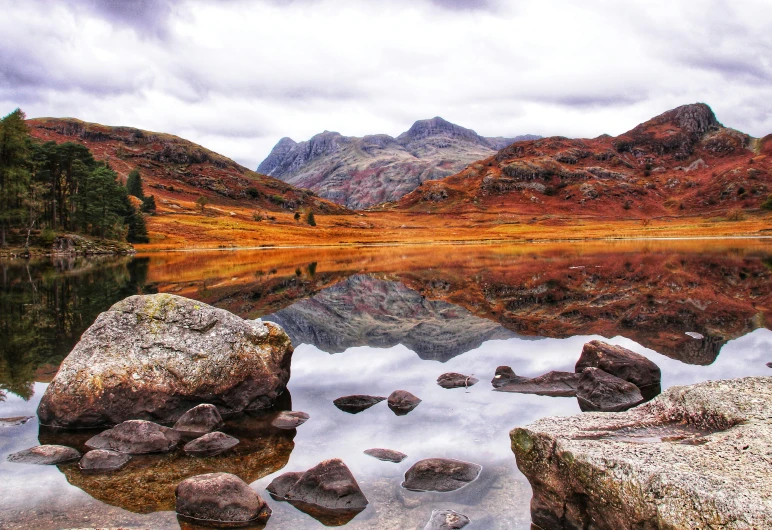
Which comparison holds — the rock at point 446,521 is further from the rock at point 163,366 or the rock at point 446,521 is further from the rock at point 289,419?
the rock at point 163,366

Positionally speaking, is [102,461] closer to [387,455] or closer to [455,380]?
[387,455]

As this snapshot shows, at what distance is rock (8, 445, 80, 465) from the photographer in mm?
11680

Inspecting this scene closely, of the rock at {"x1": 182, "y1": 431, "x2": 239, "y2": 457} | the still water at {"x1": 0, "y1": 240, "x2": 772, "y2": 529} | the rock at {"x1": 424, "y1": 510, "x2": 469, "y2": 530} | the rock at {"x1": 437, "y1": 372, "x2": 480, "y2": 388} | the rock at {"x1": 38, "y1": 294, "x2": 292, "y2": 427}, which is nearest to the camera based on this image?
the rock at {"x1": 424, "y1": 510, "x2": 469, "y2": 530}

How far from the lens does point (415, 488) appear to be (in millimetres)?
10375

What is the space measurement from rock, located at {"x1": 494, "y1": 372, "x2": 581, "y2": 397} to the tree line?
9543 centimetres

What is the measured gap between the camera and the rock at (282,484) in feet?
33.4

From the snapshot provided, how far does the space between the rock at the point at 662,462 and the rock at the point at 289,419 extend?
22.9 ft

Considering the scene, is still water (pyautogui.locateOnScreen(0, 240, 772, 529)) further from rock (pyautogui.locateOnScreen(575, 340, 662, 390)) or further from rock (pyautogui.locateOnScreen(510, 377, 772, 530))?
rock (pyautogui.locateOnScreen(510, 377, 772, 530))

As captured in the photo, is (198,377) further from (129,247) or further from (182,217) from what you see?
(182,217)

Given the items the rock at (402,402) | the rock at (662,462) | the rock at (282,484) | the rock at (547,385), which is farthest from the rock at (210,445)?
the rock at (547,385)

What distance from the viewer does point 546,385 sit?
17016mm

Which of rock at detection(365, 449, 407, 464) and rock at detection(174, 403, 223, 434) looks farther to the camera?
rock at detection(174, 403, 223, 434)

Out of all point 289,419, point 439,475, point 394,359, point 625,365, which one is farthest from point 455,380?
point 439,475

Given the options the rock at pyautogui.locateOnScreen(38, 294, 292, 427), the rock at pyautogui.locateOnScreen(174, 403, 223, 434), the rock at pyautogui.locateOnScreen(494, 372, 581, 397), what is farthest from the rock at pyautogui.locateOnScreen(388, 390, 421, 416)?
the rock at pyautogui.locateOnScreen(174, 403, 223, 434)
